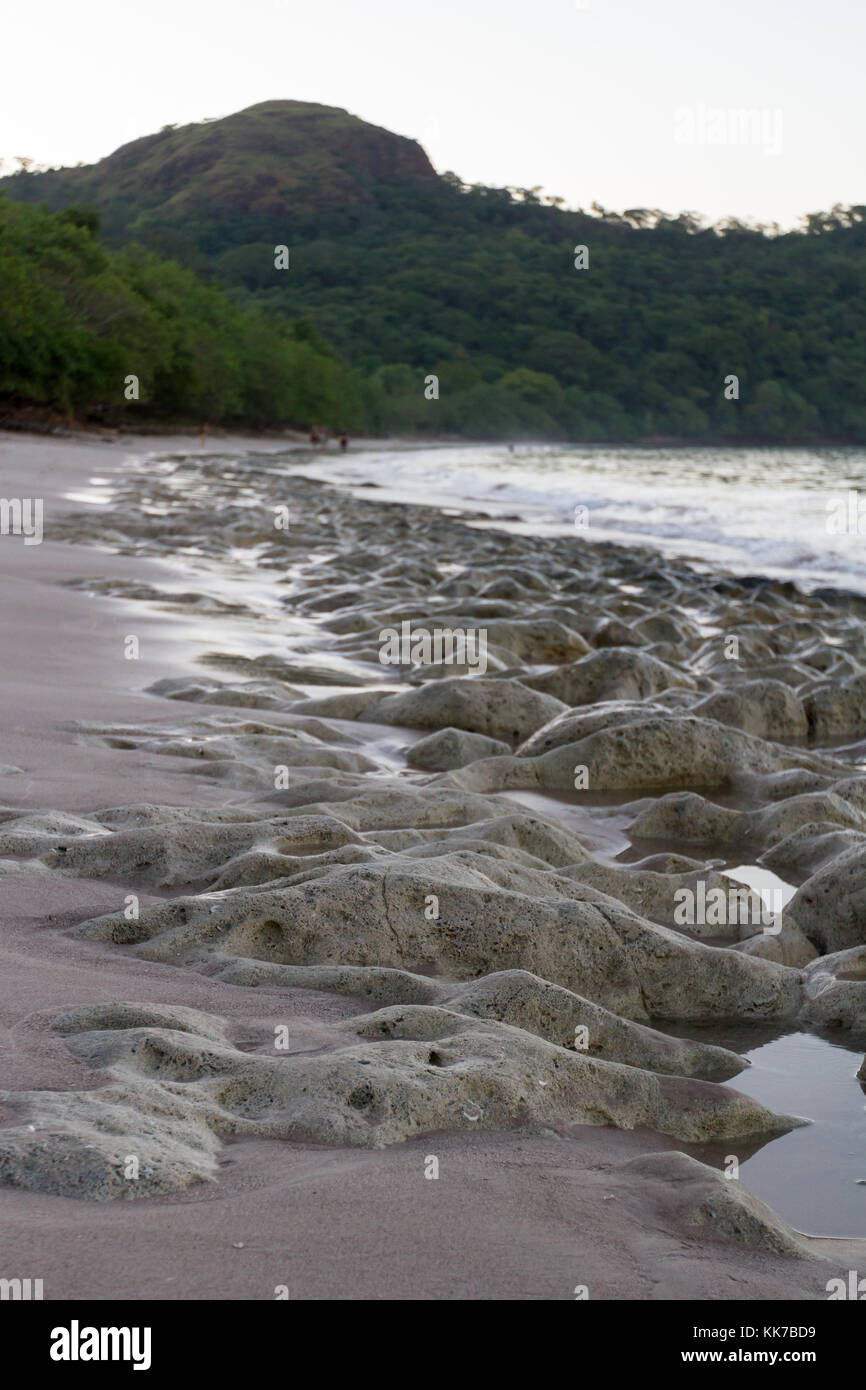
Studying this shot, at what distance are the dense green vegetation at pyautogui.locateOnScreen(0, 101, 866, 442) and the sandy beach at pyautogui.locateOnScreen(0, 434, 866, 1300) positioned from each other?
5421 centimetres

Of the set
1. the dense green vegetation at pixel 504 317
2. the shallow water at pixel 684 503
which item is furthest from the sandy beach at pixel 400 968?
the dense green vegetation at pixel 504 317

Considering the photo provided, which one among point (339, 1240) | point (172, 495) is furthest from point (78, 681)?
point (172, 495)

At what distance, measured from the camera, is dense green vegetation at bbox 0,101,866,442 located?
72.4 metres

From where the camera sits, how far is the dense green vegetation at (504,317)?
72438 millimetres

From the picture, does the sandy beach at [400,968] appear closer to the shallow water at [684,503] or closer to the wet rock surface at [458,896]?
the wet rock surface at [458,896]

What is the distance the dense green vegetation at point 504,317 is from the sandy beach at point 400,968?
54214 millimetres

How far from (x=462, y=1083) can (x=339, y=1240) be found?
543 millimetres

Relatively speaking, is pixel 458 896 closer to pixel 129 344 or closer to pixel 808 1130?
pixel 808 1130

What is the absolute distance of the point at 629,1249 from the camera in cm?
200

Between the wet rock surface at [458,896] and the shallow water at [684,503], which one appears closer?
the wet rock surface at [458,896]

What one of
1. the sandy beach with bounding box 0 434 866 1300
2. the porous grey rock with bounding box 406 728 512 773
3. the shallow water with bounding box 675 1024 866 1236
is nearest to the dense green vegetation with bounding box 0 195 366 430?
the sandy beach with bounding box 0 434 866 1300

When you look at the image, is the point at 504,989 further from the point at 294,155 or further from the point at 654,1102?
the point at 294,155

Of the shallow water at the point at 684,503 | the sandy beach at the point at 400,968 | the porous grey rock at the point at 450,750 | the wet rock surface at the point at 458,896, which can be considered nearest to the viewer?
the sandy beach at the point at 400,968

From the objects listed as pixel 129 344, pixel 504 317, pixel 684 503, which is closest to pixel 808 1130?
pixel 684 503
